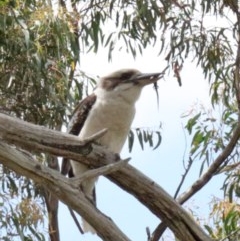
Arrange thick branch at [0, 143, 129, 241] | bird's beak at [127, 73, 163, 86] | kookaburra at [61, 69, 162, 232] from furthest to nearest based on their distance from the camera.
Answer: kookaburra at [61, 69, 162, 232], bird's beak at [127, 73, 163, 86], thick branch at [0, 143, 129, 241]

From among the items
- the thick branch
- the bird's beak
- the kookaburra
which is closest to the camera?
the thick branch

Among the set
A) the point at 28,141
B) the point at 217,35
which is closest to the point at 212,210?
the point at 217,35

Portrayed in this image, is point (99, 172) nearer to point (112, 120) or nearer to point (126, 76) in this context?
point (112, 120)

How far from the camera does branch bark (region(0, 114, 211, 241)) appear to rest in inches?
108

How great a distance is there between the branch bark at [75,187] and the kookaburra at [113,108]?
550mm

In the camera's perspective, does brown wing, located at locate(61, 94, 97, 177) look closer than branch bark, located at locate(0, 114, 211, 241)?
No

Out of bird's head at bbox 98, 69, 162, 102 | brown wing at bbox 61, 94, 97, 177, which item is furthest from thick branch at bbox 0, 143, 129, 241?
brown wing at bbox 61, 94, 97, 177

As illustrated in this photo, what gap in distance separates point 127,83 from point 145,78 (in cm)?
10

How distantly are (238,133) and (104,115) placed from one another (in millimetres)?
1117

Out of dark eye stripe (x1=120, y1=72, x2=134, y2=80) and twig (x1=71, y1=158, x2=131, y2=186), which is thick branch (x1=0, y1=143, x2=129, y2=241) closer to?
twig (x1=71, y1=158, x2=131, y2=186)

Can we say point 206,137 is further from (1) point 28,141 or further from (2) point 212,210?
(1) point 28,141

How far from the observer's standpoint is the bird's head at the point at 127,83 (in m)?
3.64

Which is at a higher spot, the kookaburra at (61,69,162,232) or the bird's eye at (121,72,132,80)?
the bird's eye at (121,72,132,80)

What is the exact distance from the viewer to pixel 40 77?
4.35m
